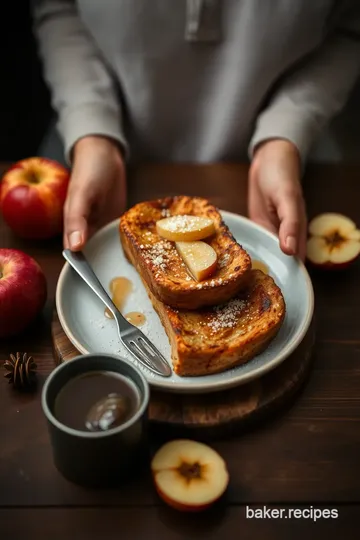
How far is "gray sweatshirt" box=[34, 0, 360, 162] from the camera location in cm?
154

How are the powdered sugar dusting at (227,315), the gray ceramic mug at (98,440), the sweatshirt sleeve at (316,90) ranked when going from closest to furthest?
the gray ceramic mug at (98,440), the powdered sugar dusting at (227,315), the sweatshirt sleeve at (316,90)

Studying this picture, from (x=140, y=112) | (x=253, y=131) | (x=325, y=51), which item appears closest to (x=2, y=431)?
(x=140, y=112)

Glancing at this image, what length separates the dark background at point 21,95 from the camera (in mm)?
2049

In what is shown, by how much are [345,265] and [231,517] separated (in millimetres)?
633

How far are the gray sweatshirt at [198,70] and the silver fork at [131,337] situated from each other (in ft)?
1.48

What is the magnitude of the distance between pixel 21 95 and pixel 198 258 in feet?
3.94

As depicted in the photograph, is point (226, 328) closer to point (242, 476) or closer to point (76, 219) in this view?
point (242, 476)

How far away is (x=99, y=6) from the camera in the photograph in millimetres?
1554

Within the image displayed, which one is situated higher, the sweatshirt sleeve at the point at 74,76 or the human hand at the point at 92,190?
the sweatshirt sleeve at the point at 74,76

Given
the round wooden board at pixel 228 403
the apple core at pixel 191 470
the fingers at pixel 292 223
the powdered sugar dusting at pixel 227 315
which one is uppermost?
the fingers at pixel 292 223

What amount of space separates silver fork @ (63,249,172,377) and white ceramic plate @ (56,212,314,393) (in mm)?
15

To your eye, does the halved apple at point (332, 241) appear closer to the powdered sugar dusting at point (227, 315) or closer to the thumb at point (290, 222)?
the thumb at point (290, 222)

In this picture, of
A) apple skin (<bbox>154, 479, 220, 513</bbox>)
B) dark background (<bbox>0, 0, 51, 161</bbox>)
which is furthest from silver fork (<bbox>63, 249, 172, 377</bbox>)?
dark background (<bbox>0, 0, 51, 161</bbox>)

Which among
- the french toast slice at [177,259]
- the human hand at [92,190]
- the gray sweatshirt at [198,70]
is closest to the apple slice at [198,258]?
the french toast slice at [177,259]
